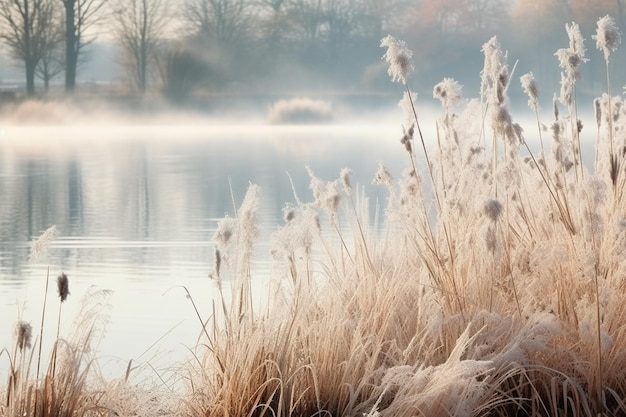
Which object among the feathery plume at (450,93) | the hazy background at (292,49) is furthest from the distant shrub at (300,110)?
the feathery plume at (450,93)

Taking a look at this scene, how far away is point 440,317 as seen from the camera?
295 centimetres

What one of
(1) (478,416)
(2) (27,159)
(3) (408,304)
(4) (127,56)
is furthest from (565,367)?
(4) (127,56)

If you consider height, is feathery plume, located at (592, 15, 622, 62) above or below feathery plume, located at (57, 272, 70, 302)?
above

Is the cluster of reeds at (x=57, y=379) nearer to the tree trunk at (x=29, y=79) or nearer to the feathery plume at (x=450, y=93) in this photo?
the feathery plume at (x=450, y=93)

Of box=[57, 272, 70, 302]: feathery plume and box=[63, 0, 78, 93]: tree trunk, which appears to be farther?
box=[63, 0, 78, 93]: tree trunk

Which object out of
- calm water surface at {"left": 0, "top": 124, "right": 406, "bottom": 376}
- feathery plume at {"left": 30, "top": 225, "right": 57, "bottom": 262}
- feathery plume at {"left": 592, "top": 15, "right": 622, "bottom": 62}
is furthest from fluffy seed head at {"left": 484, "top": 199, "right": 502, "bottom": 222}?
feathery plume at {"left": 30, "top": 225, "right": 57, "bottom": 262}

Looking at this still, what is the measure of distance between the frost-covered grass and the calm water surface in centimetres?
28

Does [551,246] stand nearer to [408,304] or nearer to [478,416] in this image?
[408,304]

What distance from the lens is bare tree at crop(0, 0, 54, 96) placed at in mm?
31391

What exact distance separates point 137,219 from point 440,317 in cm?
678

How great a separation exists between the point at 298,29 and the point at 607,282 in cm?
3776

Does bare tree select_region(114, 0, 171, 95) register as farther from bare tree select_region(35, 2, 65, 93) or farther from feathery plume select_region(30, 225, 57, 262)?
feathery plume select_region(30, 225, 57, 262)

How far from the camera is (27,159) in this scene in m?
17.0

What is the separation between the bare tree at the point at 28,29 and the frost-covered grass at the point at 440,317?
2898 centimetres
